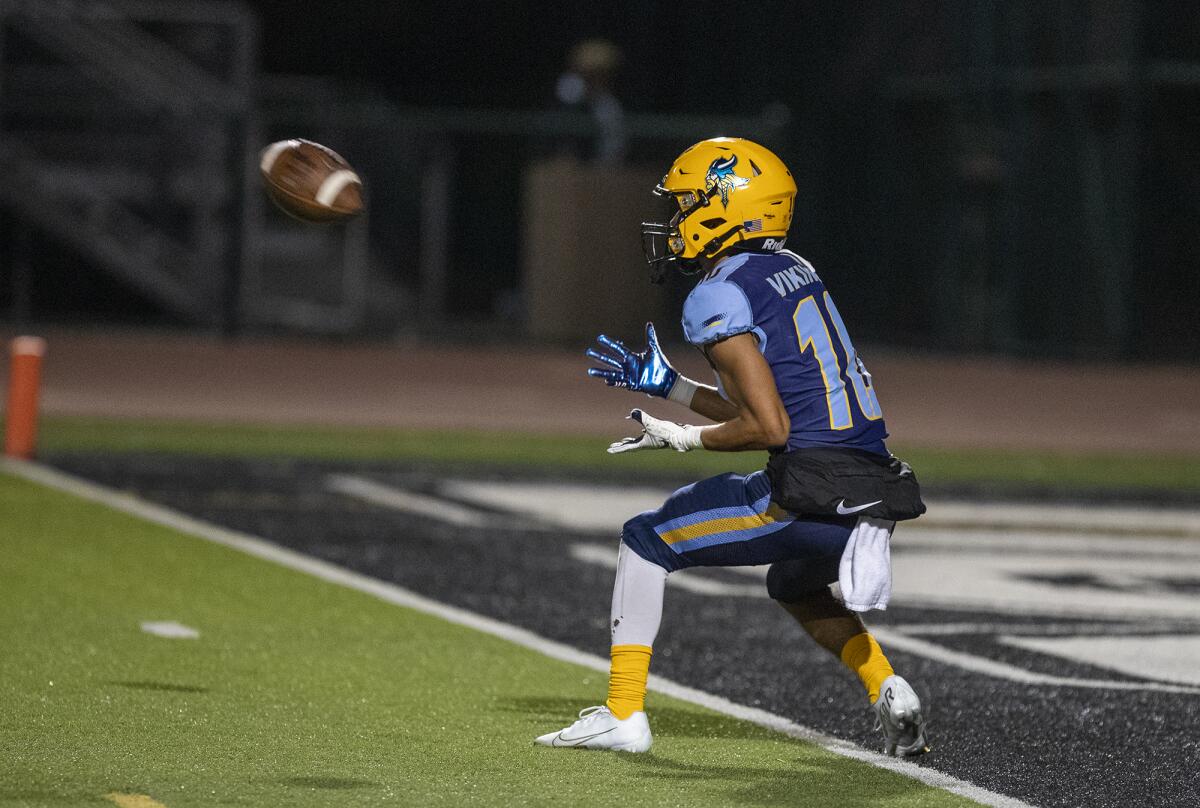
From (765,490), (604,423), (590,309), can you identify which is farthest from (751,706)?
(590,309)

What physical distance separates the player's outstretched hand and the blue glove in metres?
0.08

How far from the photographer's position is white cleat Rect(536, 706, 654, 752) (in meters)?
6.31

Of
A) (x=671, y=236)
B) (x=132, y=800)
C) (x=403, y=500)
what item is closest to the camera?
(x=132, y=800)

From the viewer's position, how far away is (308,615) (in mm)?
8969

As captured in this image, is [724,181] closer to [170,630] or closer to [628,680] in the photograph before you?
[628,680]

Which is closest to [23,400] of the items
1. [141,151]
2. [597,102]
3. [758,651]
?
[758,651]

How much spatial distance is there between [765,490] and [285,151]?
2.02m

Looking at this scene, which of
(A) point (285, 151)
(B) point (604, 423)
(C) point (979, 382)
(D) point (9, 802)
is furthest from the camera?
(C) point (979, 382)

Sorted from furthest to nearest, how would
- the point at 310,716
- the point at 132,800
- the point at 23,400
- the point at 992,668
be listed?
the point at 23,400 < the point at 992,668 < the point at 310,716 < the point at 132,800

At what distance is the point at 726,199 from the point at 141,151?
73.8 feet

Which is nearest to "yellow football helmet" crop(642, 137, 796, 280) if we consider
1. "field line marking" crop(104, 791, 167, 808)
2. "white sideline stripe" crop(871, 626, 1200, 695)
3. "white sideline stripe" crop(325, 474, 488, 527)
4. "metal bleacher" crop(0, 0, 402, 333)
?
"field line marking" crop(104, 791, 167, 808)

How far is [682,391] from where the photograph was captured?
634 centimetres

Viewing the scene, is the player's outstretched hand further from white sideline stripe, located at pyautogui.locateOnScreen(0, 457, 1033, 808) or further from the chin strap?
white sideline stripe, located at pyautogui.locateOnScreen(0, 457, 1033, 808)

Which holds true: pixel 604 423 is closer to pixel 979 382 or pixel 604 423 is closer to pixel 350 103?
pixel 979 382
